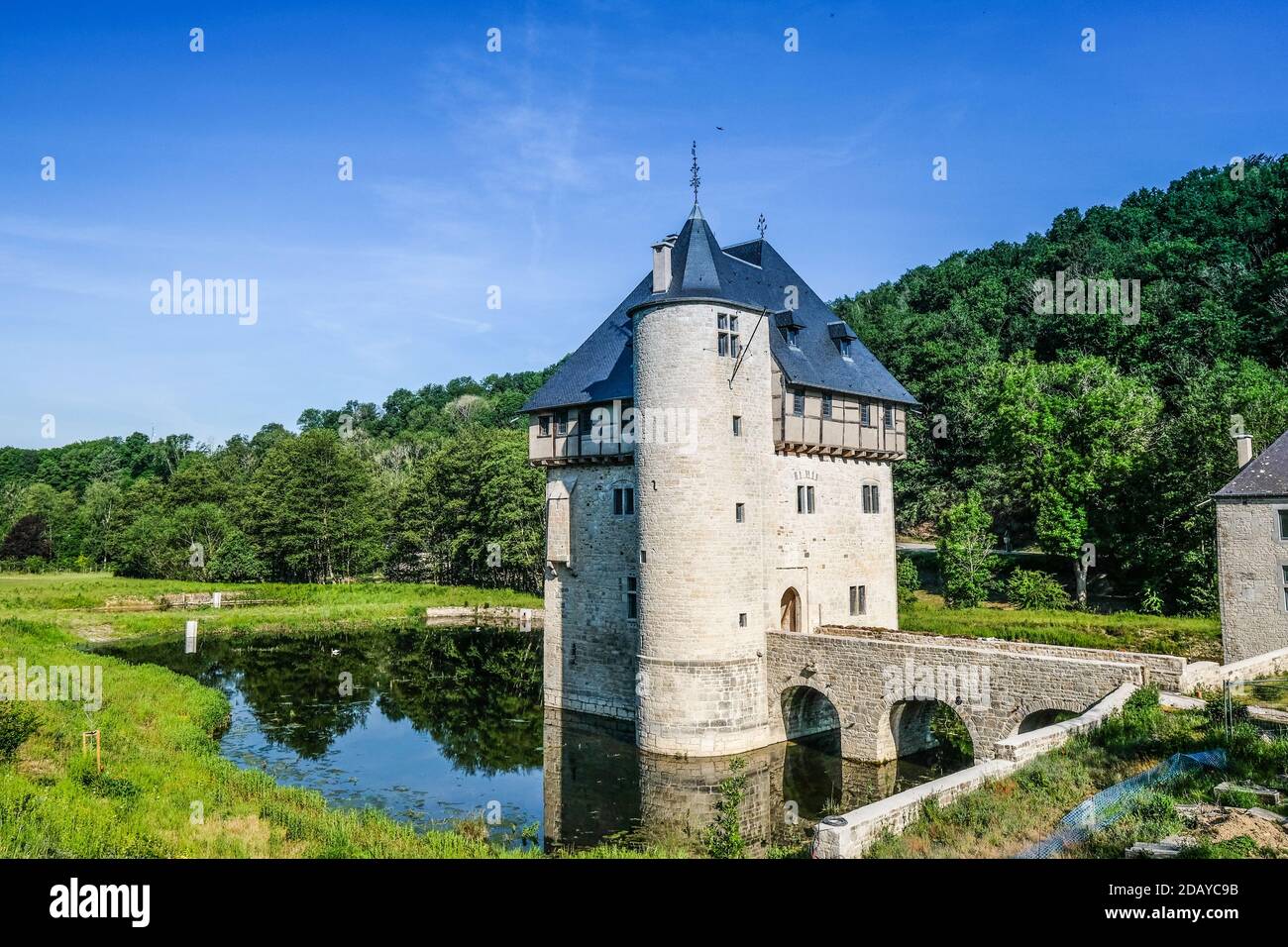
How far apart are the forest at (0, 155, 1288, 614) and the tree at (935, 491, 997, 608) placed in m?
1.59

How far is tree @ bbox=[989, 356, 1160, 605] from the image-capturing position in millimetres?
36125

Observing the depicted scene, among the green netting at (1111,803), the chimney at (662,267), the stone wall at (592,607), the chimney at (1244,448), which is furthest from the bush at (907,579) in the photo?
the green netting at (1111,803)

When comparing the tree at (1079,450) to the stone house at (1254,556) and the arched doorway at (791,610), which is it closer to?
the stone house at (1254,556)

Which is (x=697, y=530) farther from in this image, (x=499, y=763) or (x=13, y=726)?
(x=13, y=726)

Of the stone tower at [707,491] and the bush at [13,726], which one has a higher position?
the stone tower at [707,491]

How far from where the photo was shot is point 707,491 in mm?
20719

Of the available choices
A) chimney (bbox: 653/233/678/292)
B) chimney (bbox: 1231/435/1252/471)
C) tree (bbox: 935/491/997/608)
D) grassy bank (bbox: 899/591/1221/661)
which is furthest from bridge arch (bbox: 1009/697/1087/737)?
tree (bbox: 935/491/997/608)

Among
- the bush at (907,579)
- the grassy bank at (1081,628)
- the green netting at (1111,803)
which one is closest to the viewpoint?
the green netting at (1111,803)

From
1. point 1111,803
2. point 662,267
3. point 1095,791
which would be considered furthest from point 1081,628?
point 1111,803

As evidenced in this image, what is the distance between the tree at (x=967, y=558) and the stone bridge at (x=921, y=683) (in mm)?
15117

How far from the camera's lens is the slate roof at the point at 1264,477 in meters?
20.8

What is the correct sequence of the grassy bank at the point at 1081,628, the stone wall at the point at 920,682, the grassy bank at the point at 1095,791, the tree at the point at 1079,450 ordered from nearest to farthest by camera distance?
the grassy bank at the point at 1095,791, the stone wall at the point at 920,682, the grassy bank at the point at 1081,628, the tree at the point at 1079,450

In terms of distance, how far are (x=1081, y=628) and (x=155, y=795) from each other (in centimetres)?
2684

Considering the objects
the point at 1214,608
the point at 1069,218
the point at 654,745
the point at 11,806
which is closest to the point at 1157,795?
the point at 654,745
